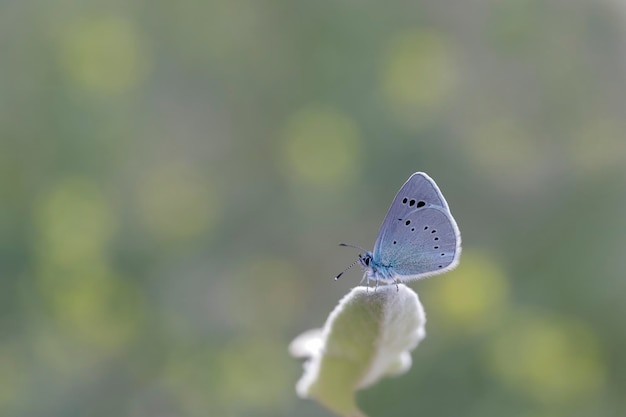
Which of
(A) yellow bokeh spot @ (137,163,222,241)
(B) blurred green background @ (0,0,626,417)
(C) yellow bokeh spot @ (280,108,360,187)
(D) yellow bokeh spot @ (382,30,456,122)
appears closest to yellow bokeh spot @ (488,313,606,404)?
(B) blurred green background @ (0,0,626,417)

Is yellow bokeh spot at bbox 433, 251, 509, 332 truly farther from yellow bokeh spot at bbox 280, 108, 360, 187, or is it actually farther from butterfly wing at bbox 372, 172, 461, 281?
butterfly wing at bbox 372, 172, 461, 281

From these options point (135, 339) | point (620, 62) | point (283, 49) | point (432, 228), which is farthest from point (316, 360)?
point (620, 62)

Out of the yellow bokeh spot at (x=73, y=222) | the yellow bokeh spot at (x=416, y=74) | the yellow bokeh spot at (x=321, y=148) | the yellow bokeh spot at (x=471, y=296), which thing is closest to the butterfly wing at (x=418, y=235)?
the yellow bokeh spot at (x=471, y=296)

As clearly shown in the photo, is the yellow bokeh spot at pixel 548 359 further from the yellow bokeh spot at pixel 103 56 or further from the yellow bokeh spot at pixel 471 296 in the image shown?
the yellow bokeh spot at pixel 103 56

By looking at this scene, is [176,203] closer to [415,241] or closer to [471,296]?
[471,296]

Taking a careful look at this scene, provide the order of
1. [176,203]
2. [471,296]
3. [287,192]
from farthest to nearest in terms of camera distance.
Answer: [287,192] → [176,203] → [471,296]

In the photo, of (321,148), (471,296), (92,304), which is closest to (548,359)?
(471,296)
